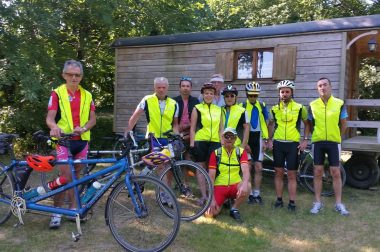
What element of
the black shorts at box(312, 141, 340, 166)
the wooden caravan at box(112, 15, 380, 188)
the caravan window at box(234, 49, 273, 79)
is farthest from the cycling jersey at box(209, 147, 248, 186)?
the caravan window at box(234, 49, 273, 79)

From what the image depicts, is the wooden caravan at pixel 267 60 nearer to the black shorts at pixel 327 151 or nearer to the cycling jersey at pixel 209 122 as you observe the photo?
the black shorts at pixel 327 151

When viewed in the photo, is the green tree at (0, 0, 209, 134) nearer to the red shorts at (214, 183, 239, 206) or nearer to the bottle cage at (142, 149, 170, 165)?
the bottle cage at (142, 149, 170, 165)

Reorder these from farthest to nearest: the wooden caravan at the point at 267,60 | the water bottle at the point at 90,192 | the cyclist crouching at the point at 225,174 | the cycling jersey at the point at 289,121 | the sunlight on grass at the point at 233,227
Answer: the wooden caravan at the point at 267,60, the cycling jersey at the point at 289,121, the cyclist crouching at the point at 225,174, the sunlight on grass at the point at 233,227, the water bottle at the point at 90,192

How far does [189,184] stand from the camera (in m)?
4.81

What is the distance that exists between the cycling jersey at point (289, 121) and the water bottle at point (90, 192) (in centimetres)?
261

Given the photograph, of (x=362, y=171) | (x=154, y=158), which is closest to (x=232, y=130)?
(x=154, y=158)

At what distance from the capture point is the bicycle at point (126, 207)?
3.61m

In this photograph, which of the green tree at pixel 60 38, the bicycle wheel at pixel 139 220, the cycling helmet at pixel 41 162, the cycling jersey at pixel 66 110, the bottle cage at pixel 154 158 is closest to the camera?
A: the bicycle wheel at pixel 139 220

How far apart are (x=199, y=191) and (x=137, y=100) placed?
4.43 meters

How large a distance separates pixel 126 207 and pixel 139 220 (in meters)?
0.18

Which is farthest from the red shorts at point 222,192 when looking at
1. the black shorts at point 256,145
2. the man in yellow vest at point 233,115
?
the black shorts at point 256,145

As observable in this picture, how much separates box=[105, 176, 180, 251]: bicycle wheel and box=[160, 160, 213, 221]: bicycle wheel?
2.50ft

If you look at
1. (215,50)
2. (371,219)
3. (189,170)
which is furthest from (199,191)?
(215,50)

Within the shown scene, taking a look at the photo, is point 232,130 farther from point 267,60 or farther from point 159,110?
point 267,60
